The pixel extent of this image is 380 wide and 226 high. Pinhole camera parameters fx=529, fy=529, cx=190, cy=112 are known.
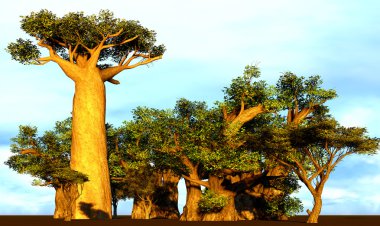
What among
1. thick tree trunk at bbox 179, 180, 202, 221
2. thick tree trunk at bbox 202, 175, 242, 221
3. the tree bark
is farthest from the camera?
the tree bark

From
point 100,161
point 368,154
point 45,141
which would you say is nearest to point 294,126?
point 368,154

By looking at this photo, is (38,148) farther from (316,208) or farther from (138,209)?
(316,208)

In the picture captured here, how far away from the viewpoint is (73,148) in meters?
53.3

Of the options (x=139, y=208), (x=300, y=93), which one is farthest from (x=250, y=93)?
(x=139, y=208)

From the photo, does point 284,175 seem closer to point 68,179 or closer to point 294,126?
point 294,126

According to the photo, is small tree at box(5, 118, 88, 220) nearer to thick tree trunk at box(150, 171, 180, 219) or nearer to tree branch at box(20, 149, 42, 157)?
tree branch at box(20, 149, 42, 157)

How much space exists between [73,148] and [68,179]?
9.56m

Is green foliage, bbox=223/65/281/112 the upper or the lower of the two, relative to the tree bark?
upper

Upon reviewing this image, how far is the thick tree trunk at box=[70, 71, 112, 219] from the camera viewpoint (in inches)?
2016

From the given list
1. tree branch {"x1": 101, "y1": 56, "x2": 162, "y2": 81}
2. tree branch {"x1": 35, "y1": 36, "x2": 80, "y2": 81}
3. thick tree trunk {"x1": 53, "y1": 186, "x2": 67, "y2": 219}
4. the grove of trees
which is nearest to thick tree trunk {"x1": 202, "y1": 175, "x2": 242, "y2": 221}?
the grove of trees

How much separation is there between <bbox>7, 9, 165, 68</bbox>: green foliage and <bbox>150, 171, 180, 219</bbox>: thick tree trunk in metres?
18.3

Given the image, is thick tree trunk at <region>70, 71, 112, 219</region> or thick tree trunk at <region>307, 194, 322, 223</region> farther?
thick tree trunk at <region>70, 71, 112, 219</region>

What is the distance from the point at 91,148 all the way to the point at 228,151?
44.8 feet

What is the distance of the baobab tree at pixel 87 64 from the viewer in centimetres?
5203
